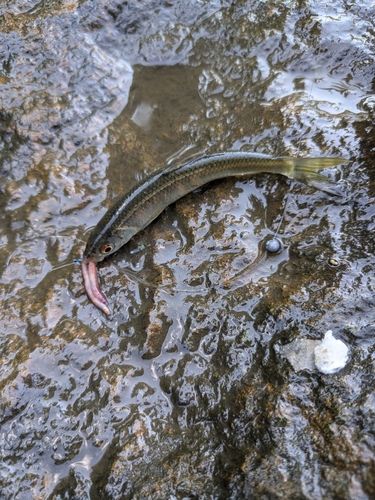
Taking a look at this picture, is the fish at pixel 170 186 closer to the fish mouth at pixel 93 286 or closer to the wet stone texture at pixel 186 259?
the fish mouth at pixel 93 286

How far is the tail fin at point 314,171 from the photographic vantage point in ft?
12.1

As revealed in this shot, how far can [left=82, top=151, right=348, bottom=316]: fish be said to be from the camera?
362cm

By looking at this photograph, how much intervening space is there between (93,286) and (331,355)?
6.66 ft

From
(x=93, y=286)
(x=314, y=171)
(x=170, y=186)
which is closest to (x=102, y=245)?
(x=93, y=286)

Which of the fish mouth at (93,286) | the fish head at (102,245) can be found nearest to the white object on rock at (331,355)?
the fish mouth at (93,286)

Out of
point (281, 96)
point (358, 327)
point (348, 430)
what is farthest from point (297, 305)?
point (281, 96)

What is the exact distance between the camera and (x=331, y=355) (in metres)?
2.70

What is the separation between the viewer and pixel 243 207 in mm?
3865

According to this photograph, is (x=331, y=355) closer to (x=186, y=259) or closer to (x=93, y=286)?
(x=186, y=259)

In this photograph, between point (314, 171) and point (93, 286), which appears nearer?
point (93, 286)

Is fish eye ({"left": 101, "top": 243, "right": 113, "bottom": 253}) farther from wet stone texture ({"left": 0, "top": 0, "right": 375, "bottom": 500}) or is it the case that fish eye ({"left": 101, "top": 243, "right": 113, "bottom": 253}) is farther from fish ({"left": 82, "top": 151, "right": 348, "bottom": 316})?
wet stone texture ({"left": 0, "top": 0, "right": 375, "bottom": 500})

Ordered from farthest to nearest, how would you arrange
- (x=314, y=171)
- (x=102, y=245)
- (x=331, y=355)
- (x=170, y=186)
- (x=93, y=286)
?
(x=170, y=186)
(x=314, y=171)
(x=102, y=245)
(x=93, y=286)
(x=331, y=355)

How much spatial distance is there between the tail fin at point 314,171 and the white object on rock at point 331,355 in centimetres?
155

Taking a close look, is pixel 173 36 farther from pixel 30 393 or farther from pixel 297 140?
pixel 30 393
